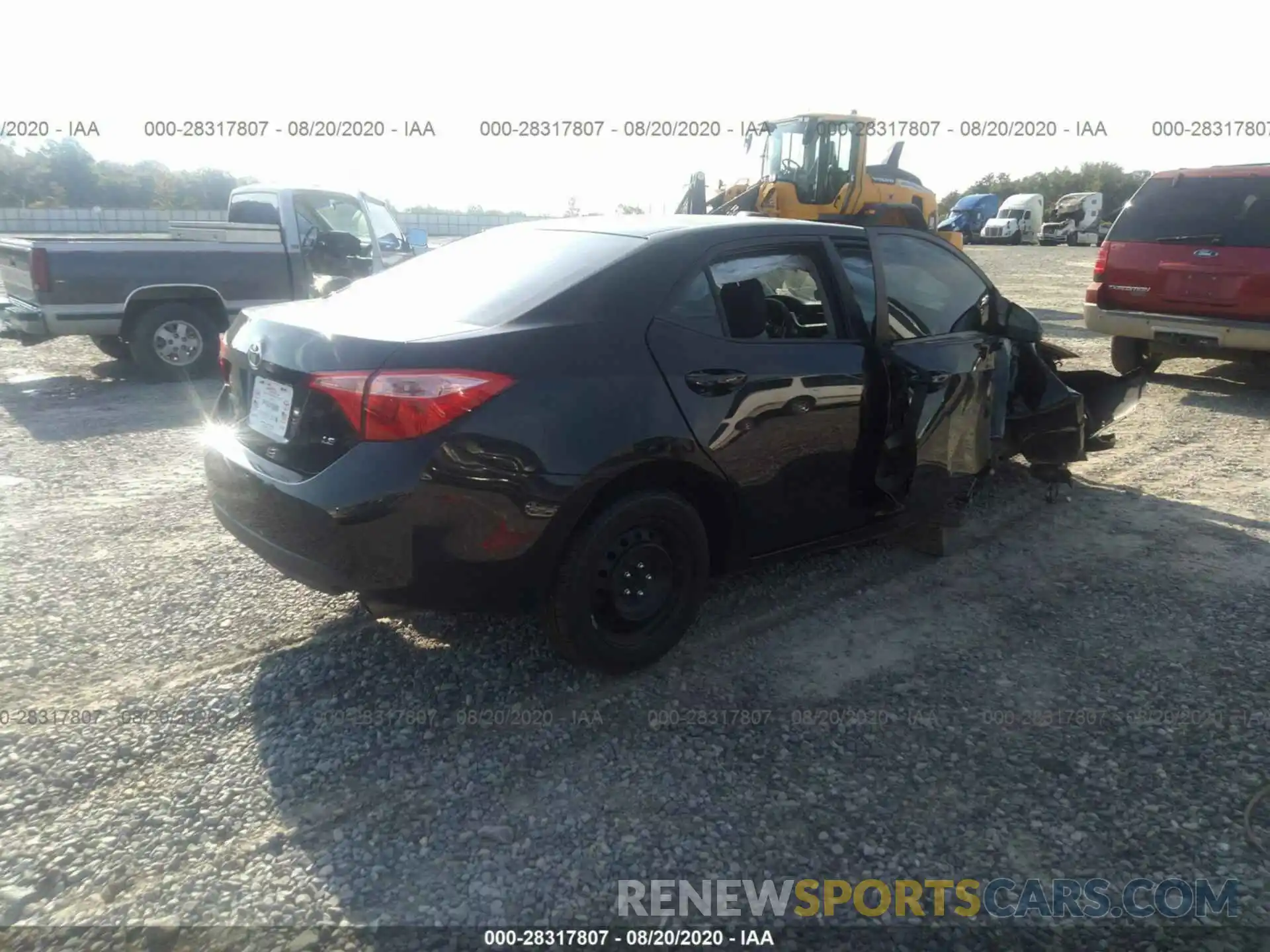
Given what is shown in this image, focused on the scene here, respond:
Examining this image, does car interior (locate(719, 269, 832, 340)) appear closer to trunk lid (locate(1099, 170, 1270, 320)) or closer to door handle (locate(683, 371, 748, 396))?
door handle (locate(683, 371, 748, 396))

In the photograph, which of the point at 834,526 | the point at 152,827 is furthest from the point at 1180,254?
the point at 152,827

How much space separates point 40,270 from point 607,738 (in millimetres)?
7728

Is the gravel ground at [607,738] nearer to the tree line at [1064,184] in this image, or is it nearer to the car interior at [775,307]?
the car interior at [775,307]

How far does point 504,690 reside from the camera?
3.28 m

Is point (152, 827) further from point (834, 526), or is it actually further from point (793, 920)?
point (834, 526)

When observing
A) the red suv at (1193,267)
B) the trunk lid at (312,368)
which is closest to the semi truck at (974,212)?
the red suv at (1193,267)

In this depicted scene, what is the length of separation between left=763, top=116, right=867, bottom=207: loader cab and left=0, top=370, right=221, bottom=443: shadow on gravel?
9.99 m

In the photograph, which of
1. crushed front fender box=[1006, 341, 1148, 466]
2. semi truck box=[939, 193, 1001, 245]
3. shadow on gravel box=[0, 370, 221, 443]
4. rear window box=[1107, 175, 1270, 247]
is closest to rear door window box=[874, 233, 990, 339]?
crushed front fender box=[1006, 341, 1148, 466]

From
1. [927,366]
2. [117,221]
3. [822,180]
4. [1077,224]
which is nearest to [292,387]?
[927,366]

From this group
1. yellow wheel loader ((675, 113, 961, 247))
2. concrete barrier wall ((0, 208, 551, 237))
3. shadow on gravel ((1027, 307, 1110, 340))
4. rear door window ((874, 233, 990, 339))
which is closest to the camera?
rear door window ((874, 233, 990, 339))

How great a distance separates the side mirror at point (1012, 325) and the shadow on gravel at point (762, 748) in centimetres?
130

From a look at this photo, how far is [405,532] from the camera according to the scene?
2.79 metres

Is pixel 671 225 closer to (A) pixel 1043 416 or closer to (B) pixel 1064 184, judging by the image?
(A) pixel 1043 416

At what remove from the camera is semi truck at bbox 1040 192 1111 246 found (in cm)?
4331
